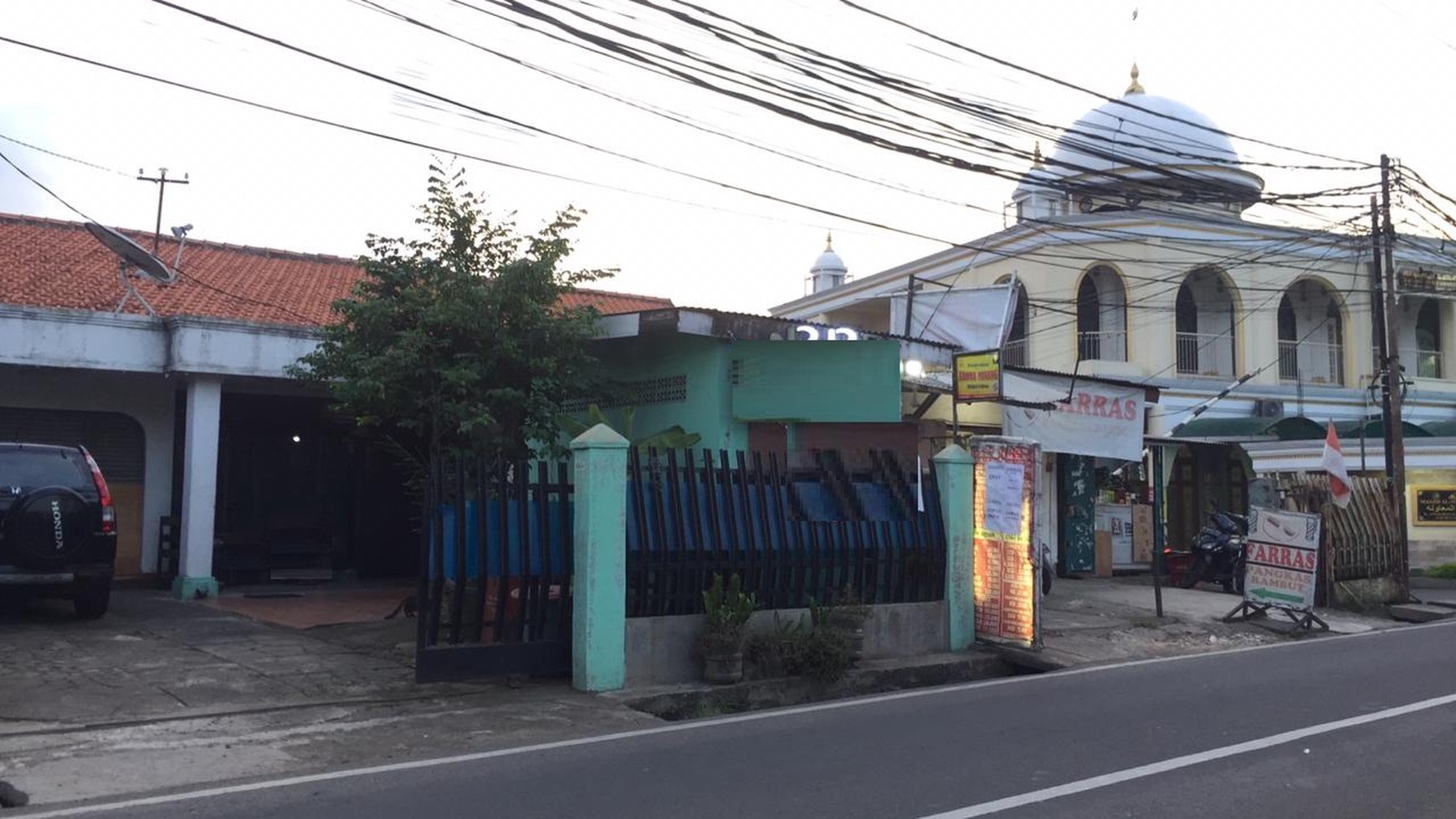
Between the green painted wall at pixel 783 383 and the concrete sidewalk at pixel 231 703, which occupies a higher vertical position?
the green painted wall at pixel 783 383

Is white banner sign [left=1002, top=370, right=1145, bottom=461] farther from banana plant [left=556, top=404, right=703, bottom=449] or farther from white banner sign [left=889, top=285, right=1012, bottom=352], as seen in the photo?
banana plant [left=556, top=404, right=703, bottom=449]

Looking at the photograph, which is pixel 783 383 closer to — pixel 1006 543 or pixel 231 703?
pixel 1006 543

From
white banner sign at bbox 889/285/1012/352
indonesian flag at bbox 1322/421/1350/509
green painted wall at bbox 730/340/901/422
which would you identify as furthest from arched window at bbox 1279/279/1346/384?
green painted wall at bbox 730/340/901/422

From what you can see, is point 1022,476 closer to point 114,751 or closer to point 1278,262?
point 114,751

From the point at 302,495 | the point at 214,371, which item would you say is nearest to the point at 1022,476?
the point at 214,371

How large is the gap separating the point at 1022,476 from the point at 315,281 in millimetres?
13124

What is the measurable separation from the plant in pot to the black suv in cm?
616

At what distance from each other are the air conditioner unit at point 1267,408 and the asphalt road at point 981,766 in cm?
2055

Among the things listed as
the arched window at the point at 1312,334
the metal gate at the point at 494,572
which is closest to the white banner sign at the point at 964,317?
the metal gate at the point at 494,572

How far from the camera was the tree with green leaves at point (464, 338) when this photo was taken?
11.7m

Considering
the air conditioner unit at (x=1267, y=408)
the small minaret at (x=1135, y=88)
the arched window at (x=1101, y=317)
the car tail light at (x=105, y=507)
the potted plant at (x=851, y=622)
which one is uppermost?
the small minaret at (x=1135, y=88)

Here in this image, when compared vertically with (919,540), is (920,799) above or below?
below

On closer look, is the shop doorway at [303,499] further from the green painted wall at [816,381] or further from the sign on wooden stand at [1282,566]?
the sign on wooden stand at [1282,566]

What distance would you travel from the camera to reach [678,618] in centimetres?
1019
